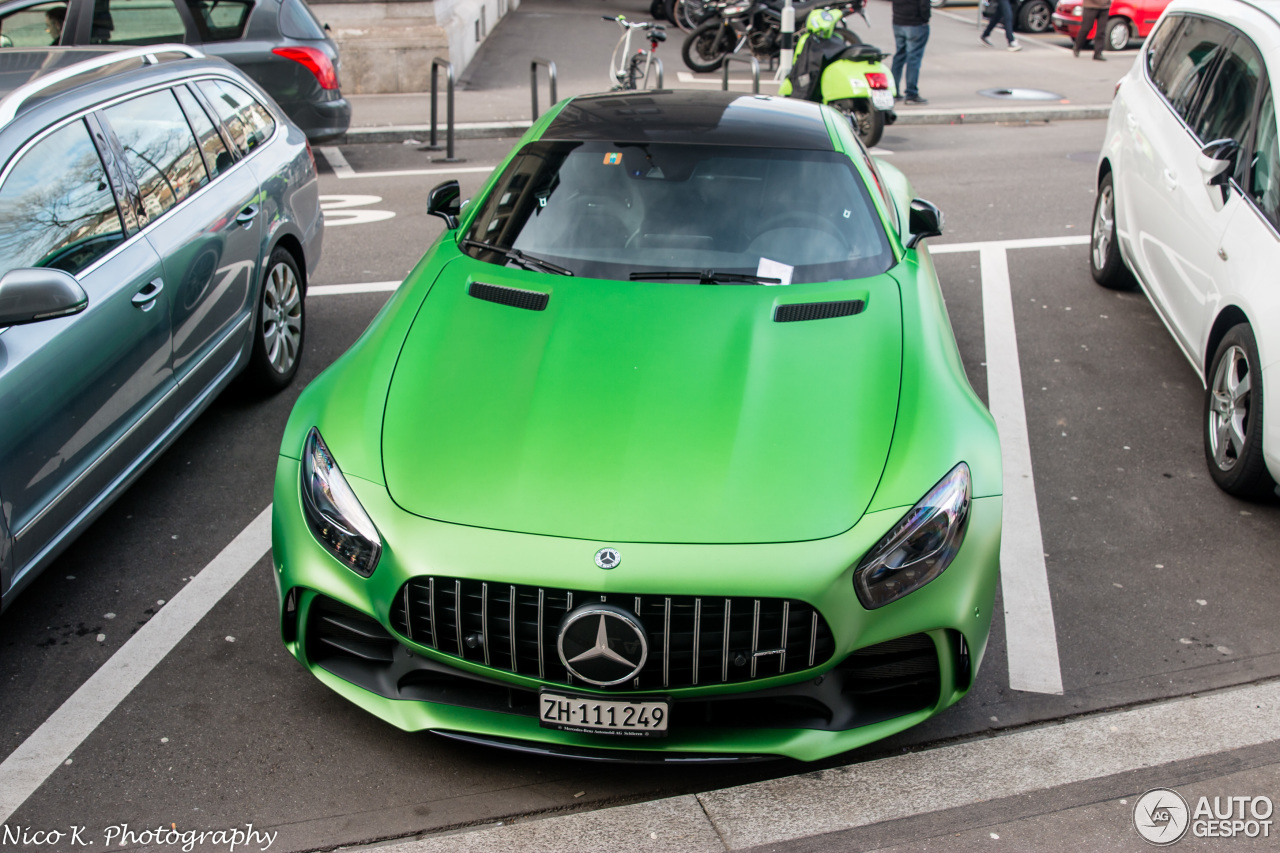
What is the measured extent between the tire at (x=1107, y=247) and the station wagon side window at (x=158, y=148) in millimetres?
5296

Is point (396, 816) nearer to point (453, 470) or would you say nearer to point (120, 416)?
point (453, 470)

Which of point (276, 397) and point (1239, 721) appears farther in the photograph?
point (276, 397)

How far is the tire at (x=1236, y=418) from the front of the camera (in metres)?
4.64

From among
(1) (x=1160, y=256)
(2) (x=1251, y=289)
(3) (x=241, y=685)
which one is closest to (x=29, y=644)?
(3) (x=241, y=685)

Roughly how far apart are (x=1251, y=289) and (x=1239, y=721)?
2.05 meters

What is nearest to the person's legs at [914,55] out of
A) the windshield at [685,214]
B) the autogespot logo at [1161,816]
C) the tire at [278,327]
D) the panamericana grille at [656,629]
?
the tire at [278,327]

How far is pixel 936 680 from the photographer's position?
3.14 meters

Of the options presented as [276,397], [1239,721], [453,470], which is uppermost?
[453,470]

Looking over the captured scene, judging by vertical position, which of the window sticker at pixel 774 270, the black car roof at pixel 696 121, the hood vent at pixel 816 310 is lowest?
the hood vent at pixel 816 310

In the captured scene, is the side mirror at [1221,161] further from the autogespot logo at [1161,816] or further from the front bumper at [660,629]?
the autogespot logo at [1161,816]

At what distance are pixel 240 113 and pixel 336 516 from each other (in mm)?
3349

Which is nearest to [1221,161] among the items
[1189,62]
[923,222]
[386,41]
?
[1189,62]

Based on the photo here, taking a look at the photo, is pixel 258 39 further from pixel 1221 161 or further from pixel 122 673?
pixel 1221 161

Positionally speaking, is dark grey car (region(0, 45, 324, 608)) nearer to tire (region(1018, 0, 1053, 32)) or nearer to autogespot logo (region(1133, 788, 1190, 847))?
autogespot logo (region(1133, 788, 1190, 847))
